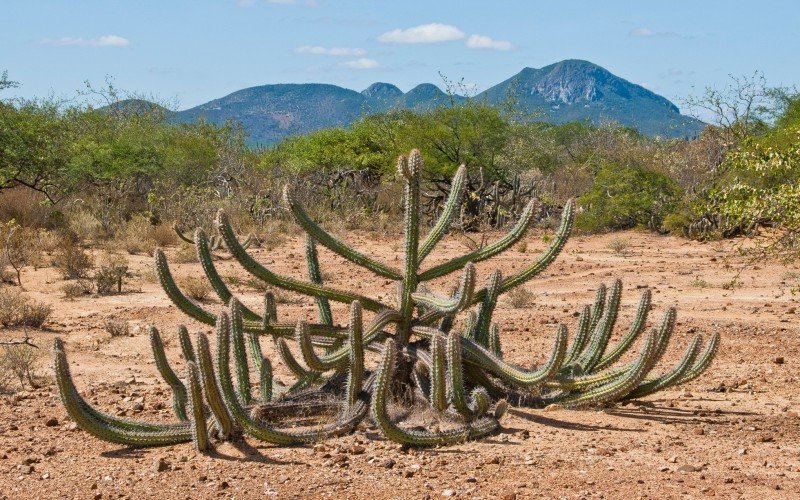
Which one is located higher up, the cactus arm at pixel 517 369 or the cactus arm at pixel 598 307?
the cactus arm at pixel 598 307

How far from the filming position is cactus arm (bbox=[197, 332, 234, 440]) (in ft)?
16.7

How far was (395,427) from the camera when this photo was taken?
17.4 feet

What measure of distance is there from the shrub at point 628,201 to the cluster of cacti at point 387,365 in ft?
50.8

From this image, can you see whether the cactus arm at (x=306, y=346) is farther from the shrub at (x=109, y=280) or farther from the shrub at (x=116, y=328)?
the shrub at (x=109, y=280)

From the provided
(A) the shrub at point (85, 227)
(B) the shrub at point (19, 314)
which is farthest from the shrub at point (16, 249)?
(B) the shrub at point (19, 314)

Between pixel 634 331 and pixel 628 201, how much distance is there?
15.6 meters

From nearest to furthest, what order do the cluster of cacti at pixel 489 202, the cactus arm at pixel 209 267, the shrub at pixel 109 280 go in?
the cactus arm at pixel 209 267, the shrub at pixel 109 280, the cluster of cacti at pixel 489 202

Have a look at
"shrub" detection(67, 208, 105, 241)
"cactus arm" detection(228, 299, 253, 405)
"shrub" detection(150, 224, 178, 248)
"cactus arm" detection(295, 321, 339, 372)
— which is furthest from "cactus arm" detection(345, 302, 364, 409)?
"shrub" detection(67, 208, 105, 241)

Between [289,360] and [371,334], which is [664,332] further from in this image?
[289,360]

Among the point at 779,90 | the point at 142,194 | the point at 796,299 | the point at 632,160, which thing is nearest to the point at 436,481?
the point at 796,299

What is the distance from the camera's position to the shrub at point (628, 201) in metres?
21.6

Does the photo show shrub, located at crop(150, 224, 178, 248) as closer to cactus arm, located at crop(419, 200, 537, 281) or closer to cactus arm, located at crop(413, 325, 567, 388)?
cactus arm, located at crop(419, 200, 537, 281)

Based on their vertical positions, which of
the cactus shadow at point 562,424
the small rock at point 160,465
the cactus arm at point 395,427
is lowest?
the small rock at point 160,465

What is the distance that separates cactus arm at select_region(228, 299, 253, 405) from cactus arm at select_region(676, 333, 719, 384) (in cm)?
260
